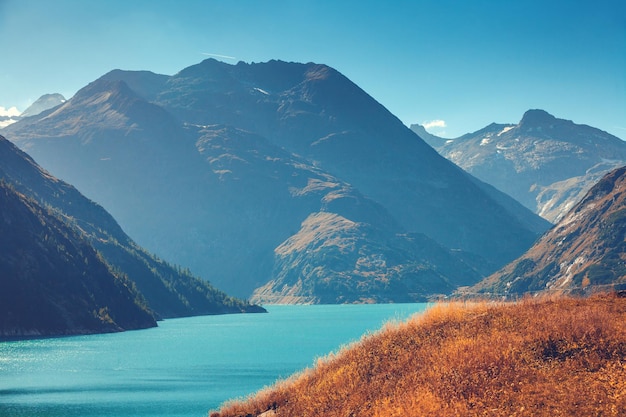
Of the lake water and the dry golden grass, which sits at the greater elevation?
the dry golden grass

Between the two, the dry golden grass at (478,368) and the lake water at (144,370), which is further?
the lake water at (144,370)

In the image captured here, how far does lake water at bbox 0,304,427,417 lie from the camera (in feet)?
236

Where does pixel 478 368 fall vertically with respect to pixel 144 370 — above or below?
above

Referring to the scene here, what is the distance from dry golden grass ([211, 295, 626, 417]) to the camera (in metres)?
23.6

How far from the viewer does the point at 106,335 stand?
194 m

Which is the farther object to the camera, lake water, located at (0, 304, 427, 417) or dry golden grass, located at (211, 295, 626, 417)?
lake water, located at (0, 304, 427, 417)

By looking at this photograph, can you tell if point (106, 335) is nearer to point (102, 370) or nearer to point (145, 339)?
point (145, 339)

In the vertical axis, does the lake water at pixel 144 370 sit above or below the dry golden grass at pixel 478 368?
below

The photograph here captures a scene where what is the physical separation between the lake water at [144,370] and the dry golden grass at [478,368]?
398 centimetres

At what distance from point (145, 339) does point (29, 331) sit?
91.8ft

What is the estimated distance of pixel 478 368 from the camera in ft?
85.8

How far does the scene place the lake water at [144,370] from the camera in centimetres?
7200

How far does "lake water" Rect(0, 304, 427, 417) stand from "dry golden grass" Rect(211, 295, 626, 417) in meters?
3.98

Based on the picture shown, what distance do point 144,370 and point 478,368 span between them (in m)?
92.4
